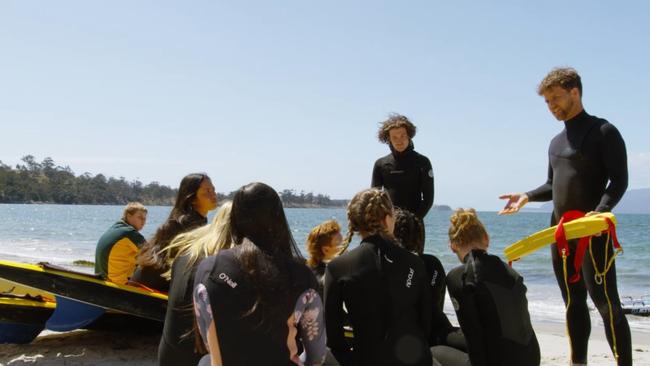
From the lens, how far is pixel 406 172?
5309 mm

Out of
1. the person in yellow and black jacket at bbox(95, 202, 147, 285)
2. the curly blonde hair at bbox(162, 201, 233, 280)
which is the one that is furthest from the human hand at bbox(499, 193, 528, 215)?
the person in yellow and black jacket at bbox(95, 202, 147, 285)

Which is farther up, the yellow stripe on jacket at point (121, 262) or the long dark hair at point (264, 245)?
the long dark hair at point (264, 245)

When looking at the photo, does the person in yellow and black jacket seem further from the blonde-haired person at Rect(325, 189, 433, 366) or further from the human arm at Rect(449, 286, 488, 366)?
the human arm at Rect(449, 286, 488, 366)

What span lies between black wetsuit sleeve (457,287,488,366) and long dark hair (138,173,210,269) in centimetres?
221

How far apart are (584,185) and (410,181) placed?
1523 millimetres

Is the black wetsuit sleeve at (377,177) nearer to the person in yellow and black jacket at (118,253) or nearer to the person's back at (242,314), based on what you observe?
the person in yellow and black jacket at (118,253)

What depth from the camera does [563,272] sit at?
4262 millimetres

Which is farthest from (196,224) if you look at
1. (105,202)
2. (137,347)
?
(105,202)

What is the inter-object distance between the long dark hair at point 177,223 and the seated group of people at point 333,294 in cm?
2

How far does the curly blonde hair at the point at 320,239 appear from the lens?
4852mm

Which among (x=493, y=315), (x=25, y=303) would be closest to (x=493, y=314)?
(x=493, y=315)

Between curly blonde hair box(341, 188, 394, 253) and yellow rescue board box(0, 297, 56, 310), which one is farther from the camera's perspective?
yellow rescue board box(0, 297, 56, 310)

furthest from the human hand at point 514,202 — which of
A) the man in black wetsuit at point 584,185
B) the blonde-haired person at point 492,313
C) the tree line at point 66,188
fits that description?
the tree line at point 66,188

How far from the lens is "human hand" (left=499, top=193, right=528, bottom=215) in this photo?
4.35 m
